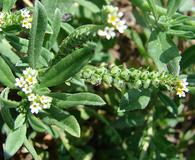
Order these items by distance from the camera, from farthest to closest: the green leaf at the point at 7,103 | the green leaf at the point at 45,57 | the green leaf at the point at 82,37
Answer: the green leaf at the point at 45,57 < the green leaf at the point at 7,103 < the green leaf at the point at 82,37

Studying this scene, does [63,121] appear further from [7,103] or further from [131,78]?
[131,78]

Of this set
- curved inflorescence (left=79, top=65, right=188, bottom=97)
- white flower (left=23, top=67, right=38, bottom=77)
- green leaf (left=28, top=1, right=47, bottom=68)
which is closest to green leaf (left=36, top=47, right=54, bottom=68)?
green leaf (left=28, top=1, right=47, bottom=68)

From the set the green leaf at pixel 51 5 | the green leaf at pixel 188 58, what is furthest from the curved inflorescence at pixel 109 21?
the green leaf at pixel 188 58

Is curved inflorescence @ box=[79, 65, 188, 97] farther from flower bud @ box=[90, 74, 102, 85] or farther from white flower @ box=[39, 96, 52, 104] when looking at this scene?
white flower @ box=[39, 96, 52, 104]

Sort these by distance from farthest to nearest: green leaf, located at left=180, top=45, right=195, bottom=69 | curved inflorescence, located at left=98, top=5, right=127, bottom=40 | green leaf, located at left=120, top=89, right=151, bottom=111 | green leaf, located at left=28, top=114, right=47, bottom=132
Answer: green leaf, located at left=180, top=45, right=195, bottom=69 → green leaf, located at left=120, top=89, right=151, bottom=111 → green leaf, located at left=28, top=114, right=47, bottom=132 → curved inflorescence, located at left=98, top=5, right=127, bottom=40

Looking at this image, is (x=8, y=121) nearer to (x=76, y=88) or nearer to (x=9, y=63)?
(x=9, y=63)

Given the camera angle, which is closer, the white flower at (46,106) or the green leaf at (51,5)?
the white flower at (46,106)

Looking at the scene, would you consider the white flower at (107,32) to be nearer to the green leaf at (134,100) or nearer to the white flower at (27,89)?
the white flower at (27,89)
